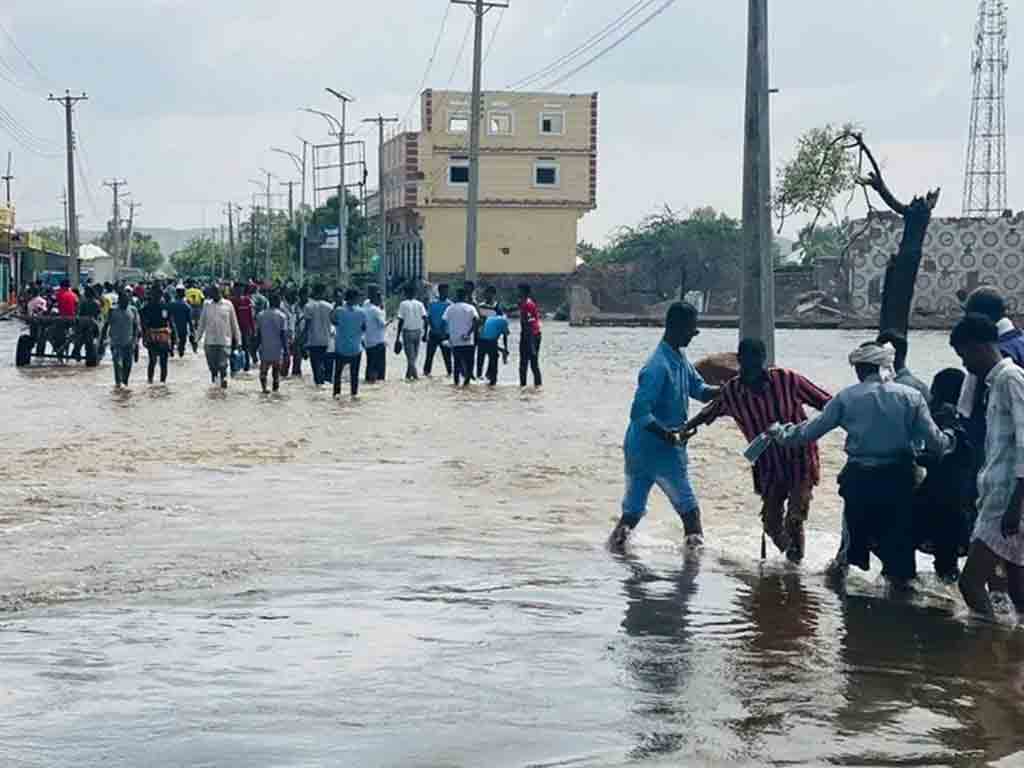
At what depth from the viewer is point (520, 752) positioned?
22.5 ft

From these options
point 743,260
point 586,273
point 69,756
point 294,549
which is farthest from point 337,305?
point 586,273

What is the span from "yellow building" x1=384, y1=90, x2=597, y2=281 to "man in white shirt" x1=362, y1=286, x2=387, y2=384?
60.0 metres

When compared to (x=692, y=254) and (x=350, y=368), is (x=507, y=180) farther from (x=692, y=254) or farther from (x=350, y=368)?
(x=350, y=368)

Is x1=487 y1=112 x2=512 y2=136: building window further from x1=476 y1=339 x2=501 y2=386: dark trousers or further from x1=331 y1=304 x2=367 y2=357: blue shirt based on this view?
x1=331 y1=304 x2=367 y2=357: blue shirt

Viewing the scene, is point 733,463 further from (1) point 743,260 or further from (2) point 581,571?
(2) point 581,571

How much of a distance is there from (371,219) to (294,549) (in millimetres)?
101707

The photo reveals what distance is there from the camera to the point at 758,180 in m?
21.2

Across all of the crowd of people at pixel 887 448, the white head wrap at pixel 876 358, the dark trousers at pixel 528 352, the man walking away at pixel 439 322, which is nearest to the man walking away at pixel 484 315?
the man walking away at pixel 439 322

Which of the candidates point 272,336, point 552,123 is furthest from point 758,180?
point 552,123

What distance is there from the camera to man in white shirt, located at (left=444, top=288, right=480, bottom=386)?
1086 inches

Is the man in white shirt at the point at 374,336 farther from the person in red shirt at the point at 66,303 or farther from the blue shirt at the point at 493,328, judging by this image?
the person in red shirt at the point at 66,303

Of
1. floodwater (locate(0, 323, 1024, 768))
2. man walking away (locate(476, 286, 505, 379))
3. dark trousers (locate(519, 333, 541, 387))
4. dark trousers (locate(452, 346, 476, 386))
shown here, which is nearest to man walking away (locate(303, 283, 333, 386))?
dark trousers (locate(452, 346, 476, 386))

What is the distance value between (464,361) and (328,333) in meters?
2.54

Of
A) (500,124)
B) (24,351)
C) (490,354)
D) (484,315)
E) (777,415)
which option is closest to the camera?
(777,415)
